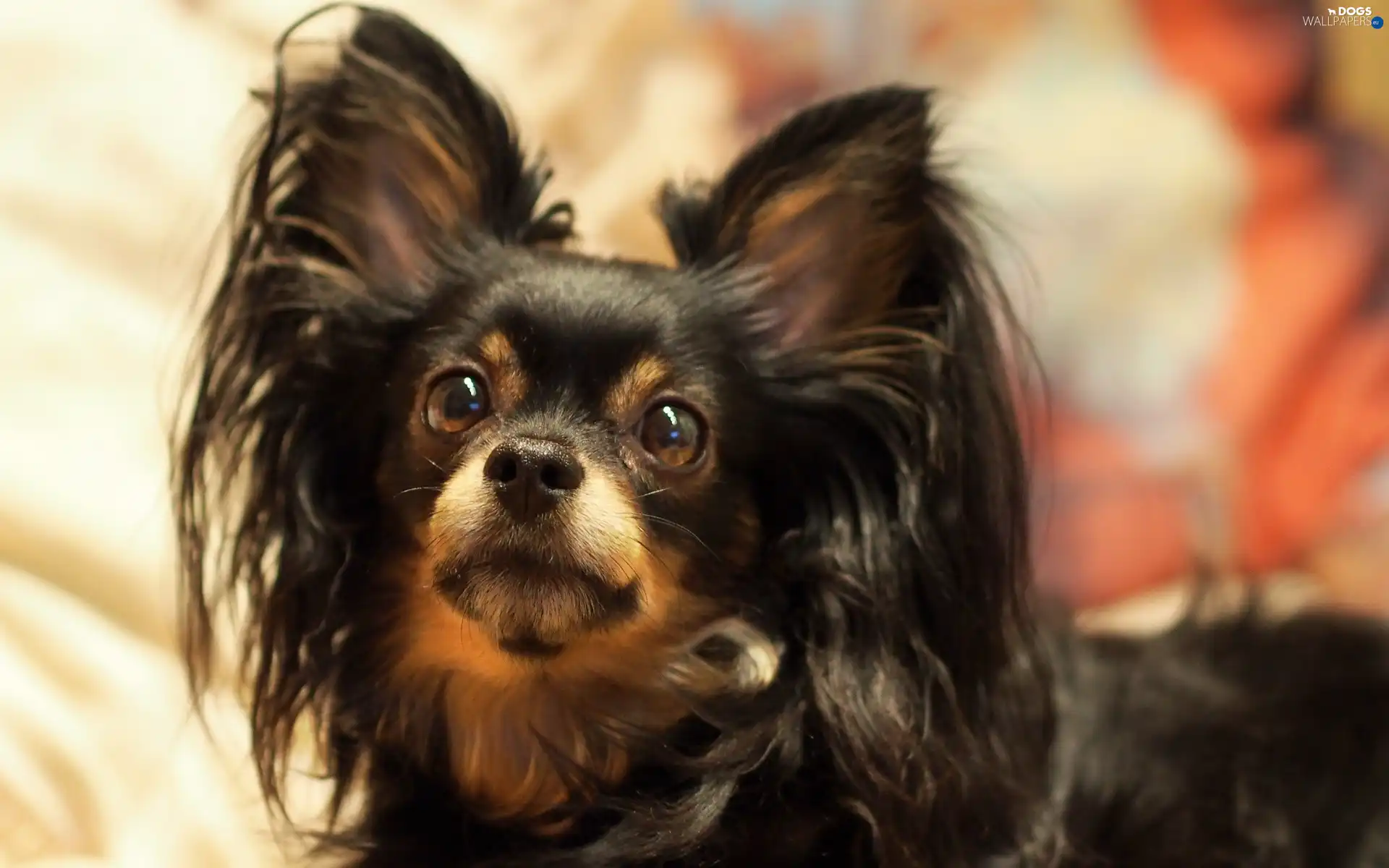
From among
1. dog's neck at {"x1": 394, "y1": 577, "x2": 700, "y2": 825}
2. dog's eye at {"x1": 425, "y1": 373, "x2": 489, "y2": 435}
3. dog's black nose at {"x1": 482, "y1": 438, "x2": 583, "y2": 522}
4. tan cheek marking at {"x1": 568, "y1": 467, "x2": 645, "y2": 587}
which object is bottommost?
dog's neck at {"x1": 394, "y1": 577, "x2": 700, "y2": 825}

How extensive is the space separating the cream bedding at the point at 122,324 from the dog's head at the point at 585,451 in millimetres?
316

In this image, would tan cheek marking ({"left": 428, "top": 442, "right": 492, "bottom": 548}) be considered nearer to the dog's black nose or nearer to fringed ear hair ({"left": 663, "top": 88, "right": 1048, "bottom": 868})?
the dog's black nose

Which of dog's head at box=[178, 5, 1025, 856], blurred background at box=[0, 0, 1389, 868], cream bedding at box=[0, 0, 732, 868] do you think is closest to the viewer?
dog's head at box=[178, 5, 1025, 856]

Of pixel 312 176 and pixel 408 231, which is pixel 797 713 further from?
pixel 312 176

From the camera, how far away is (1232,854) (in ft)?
5.54

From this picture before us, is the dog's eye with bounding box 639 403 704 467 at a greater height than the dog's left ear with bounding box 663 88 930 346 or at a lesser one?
lesser

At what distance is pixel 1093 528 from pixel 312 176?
1647mm

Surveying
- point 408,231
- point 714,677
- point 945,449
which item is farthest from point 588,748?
point 408,231

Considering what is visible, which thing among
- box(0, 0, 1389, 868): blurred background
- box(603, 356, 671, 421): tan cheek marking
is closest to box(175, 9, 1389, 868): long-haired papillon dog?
box(603, 356, 671, 421): tan cheek marking

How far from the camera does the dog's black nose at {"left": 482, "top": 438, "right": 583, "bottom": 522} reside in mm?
1271

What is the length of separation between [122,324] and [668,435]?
116cm

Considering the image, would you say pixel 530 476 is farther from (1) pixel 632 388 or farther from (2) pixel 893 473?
(2) pixel 893 473

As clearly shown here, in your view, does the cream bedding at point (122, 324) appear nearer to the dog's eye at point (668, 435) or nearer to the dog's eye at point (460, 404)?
the dog's eye at point (460, 404)

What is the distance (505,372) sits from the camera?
1.40 metres
